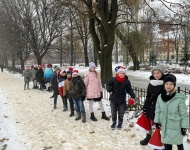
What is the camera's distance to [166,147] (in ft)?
14.6

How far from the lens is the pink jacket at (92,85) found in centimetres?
767

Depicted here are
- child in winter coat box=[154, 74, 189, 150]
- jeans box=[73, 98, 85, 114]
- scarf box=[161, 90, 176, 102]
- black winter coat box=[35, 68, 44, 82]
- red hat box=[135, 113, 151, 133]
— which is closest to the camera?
child in winter coat box=[154, 74, 189, 150]

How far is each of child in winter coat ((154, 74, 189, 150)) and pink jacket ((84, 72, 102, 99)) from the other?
348 centimetres

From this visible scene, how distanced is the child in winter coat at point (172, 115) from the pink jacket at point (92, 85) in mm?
3476

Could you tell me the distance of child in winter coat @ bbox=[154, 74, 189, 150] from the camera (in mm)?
4156

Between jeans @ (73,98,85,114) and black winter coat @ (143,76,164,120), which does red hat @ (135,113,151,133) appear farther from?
jeans @ (73,98,85,114)

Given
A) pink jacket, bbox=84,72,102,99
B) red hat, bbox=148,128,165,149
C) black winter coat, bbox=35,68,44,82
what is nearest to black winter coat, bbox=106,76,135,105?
pink jacket, bbox=84,72,102,99

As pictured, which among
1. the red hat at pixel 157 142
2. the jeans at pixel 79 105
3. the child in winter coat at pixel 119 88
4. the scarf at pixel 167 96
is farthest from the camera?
the jeans at pixel 79 105

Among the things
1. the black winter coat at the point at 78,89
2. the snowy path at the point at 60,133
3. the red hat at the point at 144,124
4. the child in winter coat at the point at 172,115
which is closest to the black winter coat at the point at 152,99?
the red hat at the point at 144,124

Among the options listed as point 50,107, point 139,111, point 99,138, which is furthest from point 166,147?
point 50,107

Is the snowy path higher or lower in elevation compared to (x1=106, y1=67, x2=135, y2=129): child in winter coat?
lower

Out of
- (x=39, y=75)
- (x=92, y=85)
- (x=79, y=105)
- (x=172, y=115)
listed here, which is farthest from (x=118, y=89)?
(x=39, y=75)

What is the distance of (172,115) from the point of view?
4.24m

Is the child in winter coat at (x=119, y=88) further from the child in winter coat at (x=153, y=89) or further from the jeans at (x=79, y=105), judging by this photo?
the jeans at (x=79, y=105)
